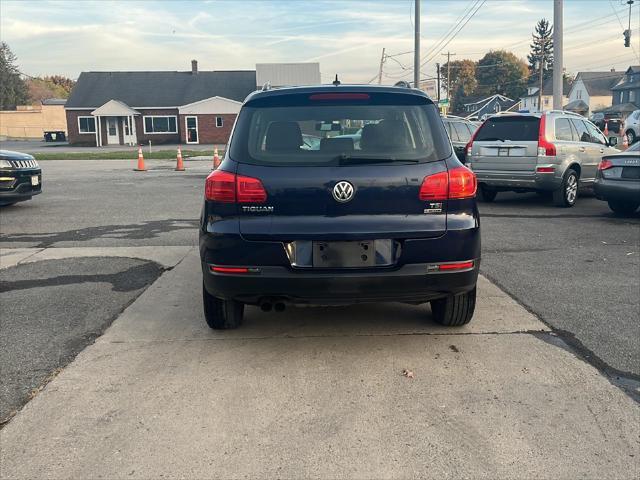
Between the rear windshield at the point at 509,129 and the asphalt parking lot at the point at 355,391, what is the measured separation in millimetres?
5206

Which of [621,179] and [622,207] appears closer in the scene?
[621,179]

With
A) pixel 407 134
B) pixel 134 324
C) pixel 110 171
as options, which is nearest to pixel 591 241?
pixel 407 134

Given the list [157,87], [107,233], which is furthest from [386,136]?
[157,87]

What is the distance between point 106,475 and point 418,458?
57.5 inches

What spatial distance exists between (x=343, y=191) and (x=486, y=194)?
926 centimetres

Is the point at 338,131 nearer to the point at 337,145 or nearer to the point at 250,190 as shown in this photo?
the point at 337,145

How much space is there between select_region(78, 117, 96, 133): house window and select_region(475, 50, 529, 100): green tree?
3268 inches

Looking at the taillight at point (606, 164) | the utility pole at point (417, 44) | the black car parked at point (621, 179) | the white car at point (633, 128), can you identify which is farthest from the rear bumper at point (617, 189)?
the white car at point (633, 128)

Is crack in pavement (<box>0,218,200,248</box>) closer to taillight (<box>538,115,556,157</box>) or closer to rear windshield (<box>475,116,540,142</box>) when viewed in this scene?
rear windshield (<box>475,116,540,142</box>)

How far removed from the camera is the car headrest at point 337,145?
3.96m

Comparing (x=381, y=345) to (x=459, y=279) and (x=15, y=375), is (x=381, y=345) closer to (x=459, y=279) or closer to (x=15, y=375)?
(x=459, y=279)

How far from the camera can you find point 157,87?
53094 millimetres

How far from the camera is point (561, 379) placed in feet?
12.5

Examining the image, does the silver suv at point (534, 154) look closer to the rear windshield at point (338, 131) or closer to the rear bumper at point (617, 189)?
the rear bumper at point (617, 189)
